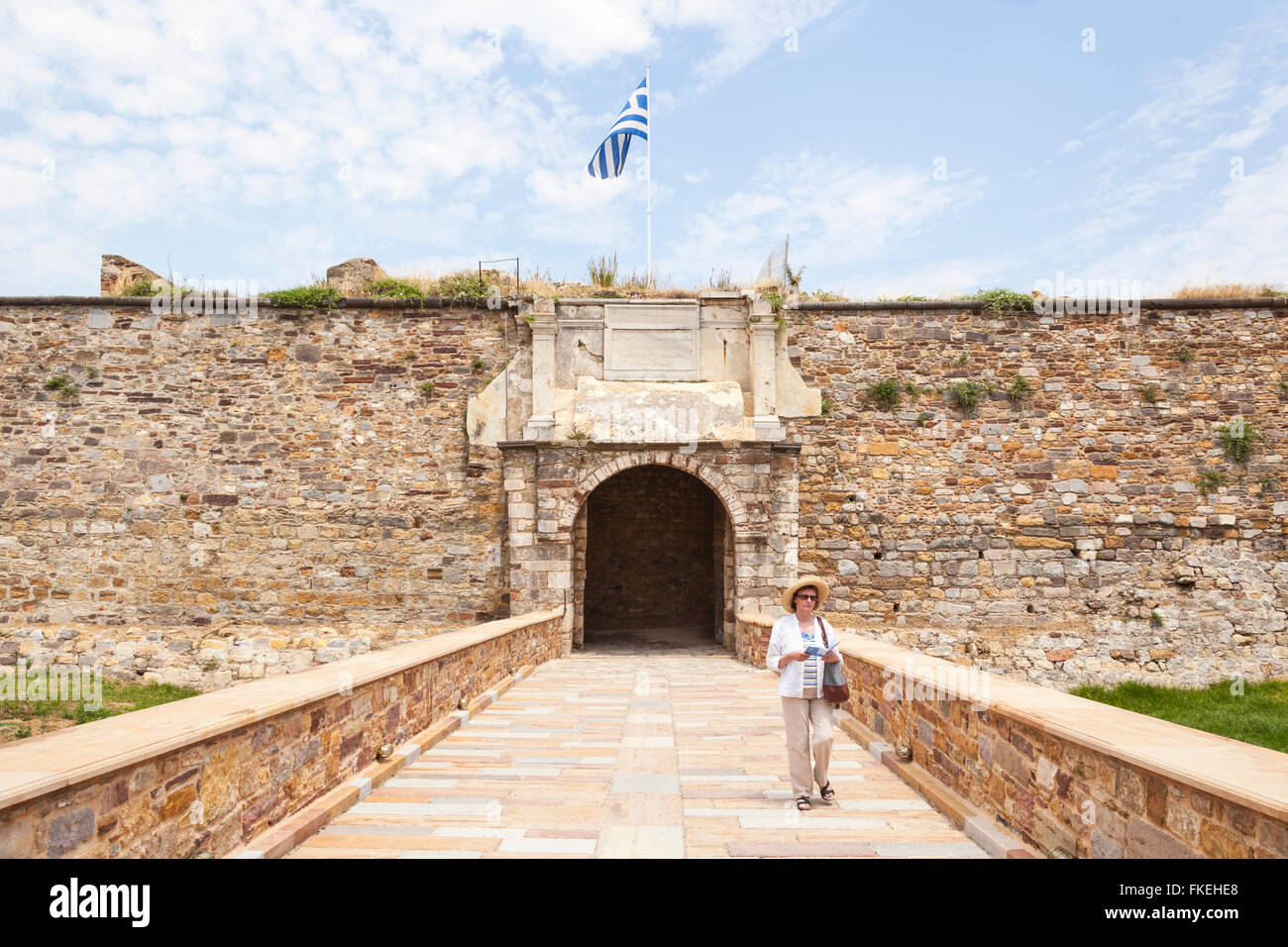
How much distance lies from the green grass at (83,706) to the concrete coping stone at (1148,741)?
8.54 meters

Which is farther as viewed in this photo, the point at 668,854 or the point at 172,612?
the point at 172,612

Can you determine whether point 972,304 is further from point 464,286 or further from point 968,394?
point 464,286

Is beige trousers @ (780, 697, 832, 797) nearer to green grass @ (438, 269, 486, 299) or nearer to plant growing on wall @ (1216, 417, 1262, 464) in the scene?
green grass @ (438, 269, 486, 299)

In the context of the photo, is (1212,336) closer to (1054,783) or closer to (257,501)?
(1054,783)

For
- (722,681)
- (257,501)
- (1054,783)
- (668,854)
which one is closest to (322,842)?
(668,854)

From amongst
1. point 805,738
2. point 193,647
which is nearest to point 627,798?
point 805,738

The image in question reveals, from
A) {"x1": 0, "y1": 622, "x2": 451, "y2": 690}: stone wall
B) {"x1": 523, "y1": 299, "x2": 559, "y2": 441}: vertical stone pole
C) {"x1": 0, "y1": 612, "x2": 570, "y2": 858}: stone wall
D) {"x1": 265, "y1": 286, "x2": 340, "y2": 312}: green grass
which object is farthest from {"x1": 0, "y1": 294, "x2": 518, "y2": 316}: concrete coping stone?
{"x1": 0, "y1": 612, "x2": 570, "y2": 858}: stone wall

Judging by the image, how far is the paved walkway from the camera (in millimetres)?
3238

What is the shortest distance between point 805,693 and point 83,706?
10198 millimetres

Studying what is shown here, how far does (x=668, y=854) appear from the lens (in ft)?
10.2

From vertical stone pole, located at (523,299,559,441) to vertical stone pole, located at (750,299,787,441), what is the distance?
118 inches

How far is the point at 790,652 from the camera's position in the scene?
405 cm

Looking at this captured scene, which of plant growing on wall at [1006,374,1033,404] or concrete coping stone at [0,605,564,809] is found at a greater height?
plant growing on wall at [1006,374,1033,404]

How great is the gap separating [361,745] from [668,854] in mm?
1911
